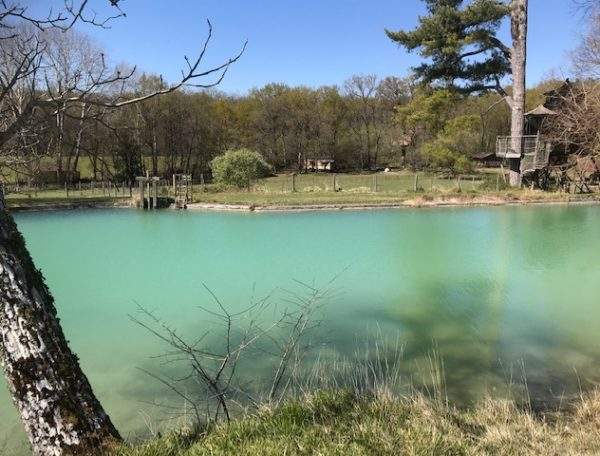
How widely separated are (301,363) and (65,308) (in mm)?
4442

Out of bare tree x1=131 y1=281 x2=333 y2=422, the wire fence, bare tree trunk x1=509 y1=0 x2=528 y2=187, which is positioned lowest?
bare tree x1=131 y1=281 x2=333 y2=422

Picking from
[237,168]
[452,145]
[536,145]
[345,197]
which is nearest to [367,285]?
[345,197]

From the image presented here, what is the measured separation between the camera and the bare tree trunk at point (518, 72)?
24175 millimetres

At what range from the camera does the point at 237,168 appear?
27031 mm

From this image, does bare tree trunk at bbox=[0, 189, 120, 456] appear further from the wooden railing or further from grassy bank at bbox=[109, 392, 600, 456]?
the wooden railing

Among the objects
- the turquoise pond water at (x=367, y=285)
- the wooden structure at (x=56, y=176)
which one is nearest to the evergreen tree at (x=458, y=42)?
the turquoise pond water at (x=367, y=285)

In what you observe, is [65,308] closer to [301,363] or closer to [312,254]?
[301,363]

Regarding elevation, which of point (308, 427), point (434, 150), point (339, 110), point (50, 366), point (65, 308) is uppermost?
point (339, 110)

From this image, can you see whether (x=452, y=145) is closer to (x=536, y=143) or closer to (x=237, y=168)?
(x=536, y=143)

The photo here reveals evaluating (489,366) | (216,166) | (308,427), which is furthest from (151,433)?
(216,166)

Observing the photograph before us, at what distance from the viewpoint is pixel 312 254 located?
12.2m

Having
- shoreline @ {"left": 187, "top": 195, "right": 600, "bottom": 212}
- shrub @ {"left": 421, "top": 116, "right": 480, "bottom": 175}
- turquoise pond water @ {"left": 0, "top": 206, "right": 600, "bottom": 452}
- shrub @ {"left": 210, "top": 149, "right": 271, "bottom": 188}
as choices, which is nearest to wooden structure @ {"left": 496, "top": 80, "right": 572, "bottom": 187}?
shrub @ {"left": 421, "top": 116, "right": 480, "bottom": 175}

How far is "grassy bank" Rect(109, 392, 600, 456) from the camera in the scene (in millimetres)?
2773

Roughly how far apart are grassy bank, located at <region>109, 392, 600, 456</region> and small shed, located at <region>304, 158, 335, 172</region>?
41.8 metres
